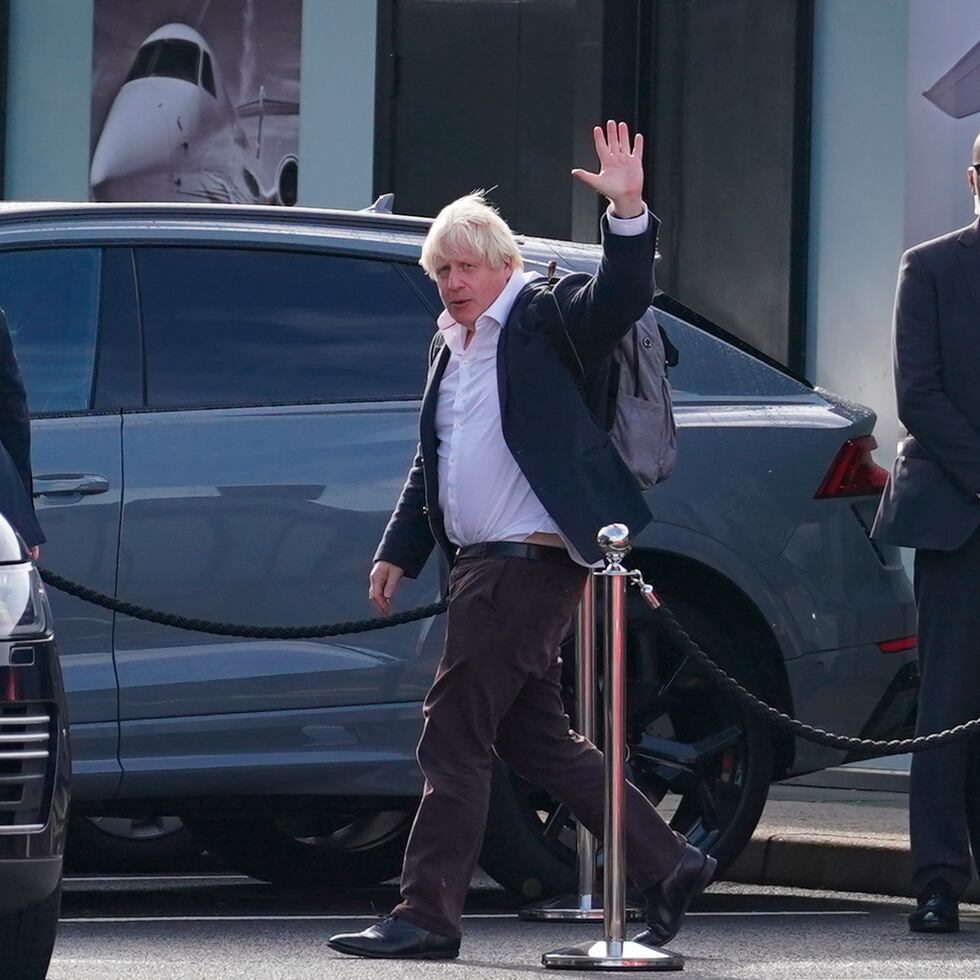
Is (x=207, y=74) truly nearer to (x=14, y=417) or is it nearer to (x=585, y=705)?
(x=14, y=417)

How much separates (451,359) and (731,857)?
173 centimetres

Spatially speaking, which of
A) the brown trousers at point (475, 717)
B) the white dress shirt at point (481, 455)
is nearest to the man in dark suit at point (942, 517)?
the brown trousers at point (475, 717)

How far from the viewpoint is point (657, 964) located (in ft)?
18.6

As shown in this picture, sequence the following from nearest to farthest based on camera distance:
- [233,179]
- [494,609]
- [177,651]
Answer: [494,609] → [177,651] → [233,179]

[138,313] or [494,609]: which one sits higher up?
[138,313]

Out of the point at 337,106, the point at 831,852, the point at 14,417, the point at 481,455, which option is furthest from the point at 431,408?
the point at 337,106

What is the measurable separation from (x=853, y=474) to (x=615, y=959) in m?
1.82

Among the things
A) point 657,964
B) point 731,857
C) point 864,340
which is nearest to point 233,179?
point 864,340

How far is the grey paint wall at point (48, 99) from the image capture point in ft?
39.0

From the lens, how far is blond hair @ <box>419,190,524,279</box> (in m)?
5.73

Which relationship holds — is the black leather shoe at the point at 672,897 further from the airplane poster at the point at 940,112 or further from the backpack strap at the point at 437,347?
the airplane poster at the point at 940,112

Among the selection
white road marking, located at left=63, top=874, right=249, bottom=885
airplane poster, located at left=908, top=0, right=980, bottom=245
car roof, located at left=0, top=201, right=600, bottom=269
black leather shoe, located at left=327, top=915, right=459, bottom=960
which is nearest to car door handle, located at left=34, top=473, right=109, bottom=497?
car roof, located at left=0, top=201, right=600, bottom=269

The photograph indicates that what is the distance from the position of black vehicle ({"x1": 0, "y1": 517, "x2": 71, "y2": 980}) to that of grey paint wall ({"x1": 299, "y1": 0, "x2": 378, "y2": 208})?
22.8ft

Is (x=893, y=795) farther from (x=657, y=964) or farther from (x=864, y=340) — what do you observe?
(x=657, y=964)
